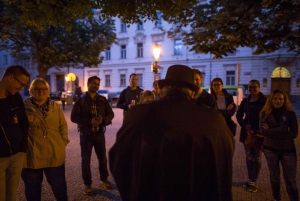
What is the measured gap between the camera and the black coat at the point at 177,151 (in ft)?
5.89

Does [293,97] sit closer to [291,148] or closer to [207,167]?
[291,148]

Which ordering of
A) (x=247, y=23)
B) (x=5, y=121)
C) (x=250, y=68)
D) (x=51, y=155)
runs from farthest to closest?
1. (x=250, y=68)
2. (x=247, y=23)
3. (x=51, y=155)
4. (x=5, y=121)

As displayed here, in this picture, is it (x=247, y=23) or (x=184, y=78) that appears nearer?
(x=184, y=78)

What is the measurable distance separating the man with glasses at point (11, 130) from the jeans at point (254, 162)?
356 centimetres

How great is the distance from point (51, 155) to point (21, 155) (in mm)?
424

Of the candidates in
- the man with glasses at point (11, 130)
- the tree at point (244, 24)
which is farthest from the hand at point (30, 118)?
the tree at point (244, 24)

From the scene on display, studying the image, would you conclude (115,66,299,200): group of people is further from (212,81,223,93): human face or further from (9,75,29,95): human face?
(9,75,29,95): human face

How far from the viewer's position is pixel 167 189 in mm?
1837

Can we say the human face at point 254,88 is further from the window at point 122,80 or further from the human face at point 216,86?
the window at point 122,80

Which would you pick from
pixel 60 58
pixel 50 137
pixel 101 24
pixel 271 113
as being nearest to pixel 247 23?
pixel 271 113

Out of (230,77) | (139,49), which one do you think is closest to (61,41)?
(139,49)

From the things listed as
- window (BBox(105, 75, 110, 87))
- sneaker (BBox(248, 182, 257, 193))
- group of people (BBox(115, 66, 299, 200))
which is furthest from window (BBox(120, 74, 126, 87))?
sneaker (BBox(248, 182, 257, 193))

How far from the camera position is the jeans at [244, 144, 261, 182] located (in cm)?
465

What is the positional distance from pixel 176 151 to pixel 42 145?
2.16m
